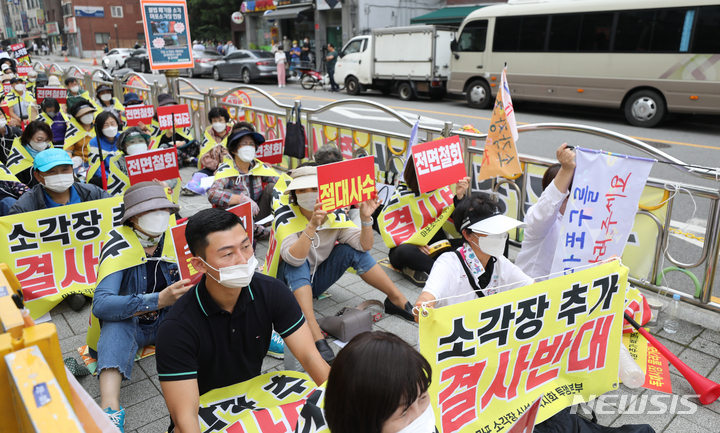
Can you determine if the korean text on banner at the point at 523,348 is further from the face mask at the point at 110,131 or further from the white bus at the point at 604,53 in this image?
the white bus at the point at 604,53

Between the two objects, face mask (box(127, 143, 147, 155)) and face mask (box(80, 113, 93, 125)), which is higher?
face mask (box(80, 113, 93, 125))

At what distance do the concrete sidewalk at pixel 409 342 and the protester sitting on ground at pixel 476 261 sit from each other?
97 cm

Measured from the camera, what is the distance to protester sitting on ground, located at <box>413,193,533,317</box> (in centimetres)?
284

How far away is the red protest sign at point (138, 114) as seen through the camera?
8461mm

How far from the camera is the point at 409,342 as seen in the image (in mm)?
3828

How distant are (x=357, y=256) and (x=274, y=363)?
1.07m

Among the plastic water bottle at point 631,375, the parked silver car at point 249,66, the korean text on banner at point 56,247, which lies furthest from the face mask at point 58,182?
the parked silver car at point 249,66

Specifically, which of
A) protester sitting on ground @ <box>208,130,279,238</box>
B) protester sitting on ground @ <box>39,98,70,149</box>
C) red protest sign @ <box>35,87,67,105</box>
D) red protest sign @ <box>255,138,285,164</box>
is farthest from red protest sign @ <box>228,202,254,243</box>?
red protest sign @ <box>35,87,67,105</box>

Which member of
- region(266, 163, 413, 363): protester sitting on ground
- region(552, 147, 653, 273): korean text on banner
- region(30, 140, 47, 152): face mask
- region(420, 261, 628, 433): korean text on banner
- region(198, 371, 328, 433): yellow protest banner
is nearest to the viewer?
region(420, 261, 628, 433): korean text on banner

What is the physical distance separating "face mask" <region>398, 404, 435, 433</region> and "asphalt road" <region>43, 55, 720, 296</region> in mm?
4090

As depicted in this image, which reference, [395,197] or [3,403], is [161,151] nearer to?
[395,197]

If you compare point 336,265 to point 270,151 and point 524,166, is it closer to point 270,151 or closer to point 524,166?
point 524,166

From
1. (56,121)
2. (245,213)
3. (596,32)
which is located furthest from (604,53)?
(56,121)

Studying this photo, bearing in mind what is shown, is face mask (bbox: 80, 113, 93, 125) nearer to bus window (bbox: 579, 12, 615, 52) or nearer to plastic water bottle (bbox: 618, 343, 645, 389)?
plastic water bottle (bbox: 618, 343, 645, 389)
